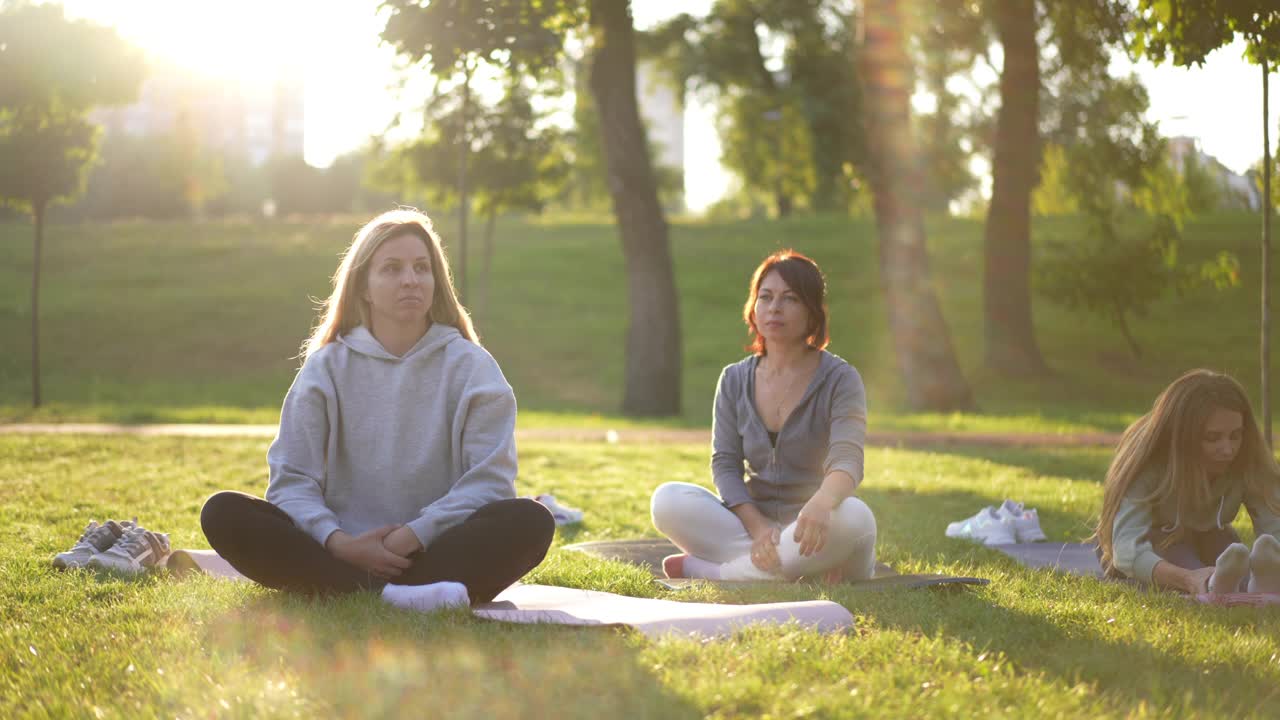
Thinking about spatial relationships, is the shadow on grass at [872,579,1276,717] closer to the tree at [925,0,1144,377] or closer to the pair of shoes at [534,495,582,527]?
the pair of shoes at [534,495,582,527]

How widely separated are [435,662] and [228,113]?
127 metres

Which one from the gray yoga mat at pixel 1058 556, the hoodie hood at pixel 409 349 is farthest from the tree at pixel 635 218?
the hoodie hood at pixel 409 349

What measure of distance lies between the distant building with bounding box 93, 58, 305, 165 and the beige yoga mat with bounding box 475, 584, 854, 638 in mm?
59673

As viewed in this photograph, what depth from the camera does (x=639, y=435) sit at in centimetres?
1488

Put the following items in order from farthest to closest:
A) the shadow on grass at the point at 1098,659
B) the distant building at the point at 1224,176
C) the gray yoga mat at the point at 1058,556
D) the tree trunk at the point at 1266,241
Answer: the distant building at the point at 1224,176 < the tree trunk at the point at 1266,241 < the gray yoga mat at the point at 1058,556 < the shadow on grass at the point at 1098,659

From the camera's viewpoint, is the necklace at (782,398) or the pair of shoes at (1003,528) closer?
the necklace at (782,398)

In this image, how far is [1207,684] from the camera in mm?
3781

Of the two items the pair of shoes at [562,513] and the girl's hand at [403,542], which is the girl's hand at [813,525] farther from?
the pair of shoes at [562,513]

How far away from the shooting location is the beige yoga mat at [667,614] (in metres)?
4.26

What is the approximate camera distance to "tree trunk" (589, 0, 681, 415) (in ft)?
56.7

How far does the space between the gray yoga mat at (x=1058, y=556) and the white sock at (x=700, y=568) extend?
1657mm

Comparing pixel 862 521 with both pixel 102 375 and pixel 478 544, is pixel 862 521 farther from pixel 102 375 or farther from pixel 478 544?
pixel 102 375

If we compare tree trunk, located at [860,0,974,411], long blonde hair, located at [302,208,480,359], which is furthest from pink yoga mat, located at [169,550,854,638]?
tree trunk, located at [860,0,974,411]

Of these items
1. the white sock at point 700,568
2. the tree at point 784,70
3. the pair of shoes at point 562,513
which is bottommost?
the pair of shoes at point 562,513
